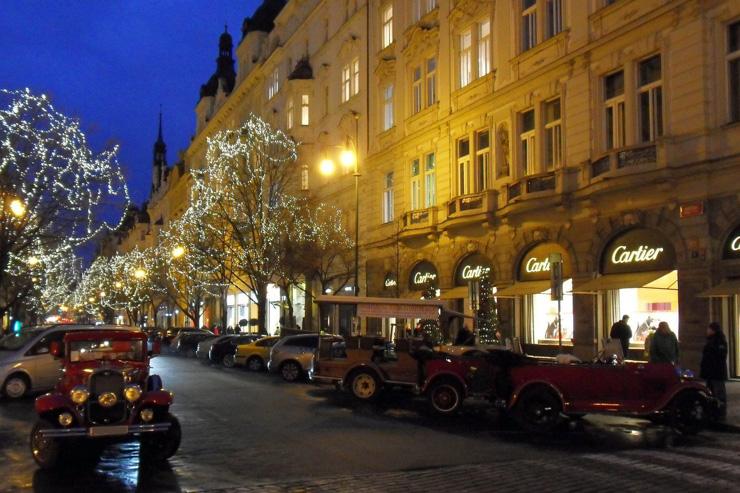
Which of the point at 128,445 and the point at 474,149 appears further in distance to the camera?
the point at 474,149

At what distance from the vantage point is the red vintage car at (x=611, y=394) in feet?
45.5

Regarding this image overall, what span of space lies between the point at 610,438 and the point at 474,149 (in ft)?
62.6

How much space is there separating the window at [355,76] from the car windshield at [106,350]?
31267 mm

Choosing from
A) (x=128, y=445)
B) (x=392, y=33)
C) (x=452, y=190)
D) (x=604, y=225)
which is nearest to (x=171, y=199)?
(x=392, y=33)

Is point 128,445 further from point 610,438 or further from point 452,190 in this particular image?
point 452,190

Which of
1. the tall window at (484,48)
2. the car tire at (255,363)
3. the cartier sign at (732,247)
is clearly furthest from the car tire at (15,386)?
the tall window at (484,48)

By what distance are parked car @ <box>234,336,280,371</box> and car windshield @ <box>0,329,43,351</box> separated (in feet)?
33.7

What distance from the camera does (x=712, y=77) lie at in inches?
834

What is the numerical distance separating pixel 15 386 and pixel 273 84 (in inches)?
1625

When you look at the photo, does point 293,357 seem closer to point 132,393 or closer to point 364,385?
point 364,385

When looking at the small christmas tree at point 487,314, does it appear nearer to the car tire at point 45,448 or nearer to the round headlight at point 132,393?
the round headlight at point 132,393

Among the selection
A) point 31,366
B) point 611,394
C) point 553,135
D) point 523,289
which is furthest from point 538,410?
point 553,135

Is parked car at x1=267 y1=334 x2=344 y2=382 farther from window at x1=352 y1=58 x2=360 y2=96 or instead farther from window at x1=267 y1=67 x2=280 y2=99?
window at x1=267 y1=67 x2=280 y2=99

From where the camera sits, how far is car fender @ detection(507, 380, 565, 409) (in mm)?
14258
